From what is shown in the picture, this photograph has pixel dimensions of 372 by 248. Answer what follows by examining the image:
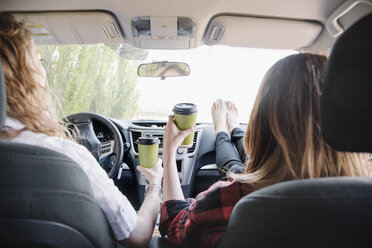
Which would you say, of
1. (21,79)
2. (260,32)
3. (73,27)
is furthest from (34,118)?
(260,32)

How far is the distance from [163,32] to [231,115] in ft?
3.32

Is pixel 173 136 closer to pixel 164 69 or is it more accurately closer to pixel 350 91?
pixel 350 91

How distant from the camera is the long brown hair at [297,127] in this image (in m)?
0.97

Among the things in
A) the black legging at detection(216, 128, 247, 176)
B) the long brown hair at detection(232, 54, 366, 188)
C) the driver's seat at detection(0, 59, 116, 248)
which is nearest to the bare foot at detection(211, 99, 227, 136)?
the black legging at detection(216, 128, 247, 176)

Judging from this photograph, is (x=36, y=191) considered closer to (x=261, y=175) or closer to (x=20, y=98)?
(x=20, y=98)

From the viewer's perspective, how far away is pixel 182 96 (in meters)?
3.82

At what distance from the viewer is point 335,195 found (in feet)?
2.50

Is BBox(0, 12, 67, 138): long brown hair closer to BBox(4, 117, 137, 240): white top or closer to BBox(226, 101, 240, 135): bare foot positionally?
BBox(4, 117, 137, 240): white top

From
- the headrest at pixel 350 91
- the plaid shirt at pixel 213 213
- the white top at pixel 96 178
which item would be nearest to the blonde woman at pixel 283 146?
the plaid shirt at pixel 213 213

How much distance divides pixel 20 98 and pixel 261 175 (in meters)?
0.99

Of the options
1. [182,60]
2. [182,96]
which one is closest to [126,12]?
[182,60]

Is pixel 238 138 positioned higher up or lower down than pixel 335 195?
lower down

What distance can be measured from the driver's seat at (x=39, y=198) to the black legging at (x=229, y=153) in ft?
Result: 3.49

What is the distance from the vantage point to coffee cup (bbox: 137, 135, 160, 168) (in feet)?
5.52
